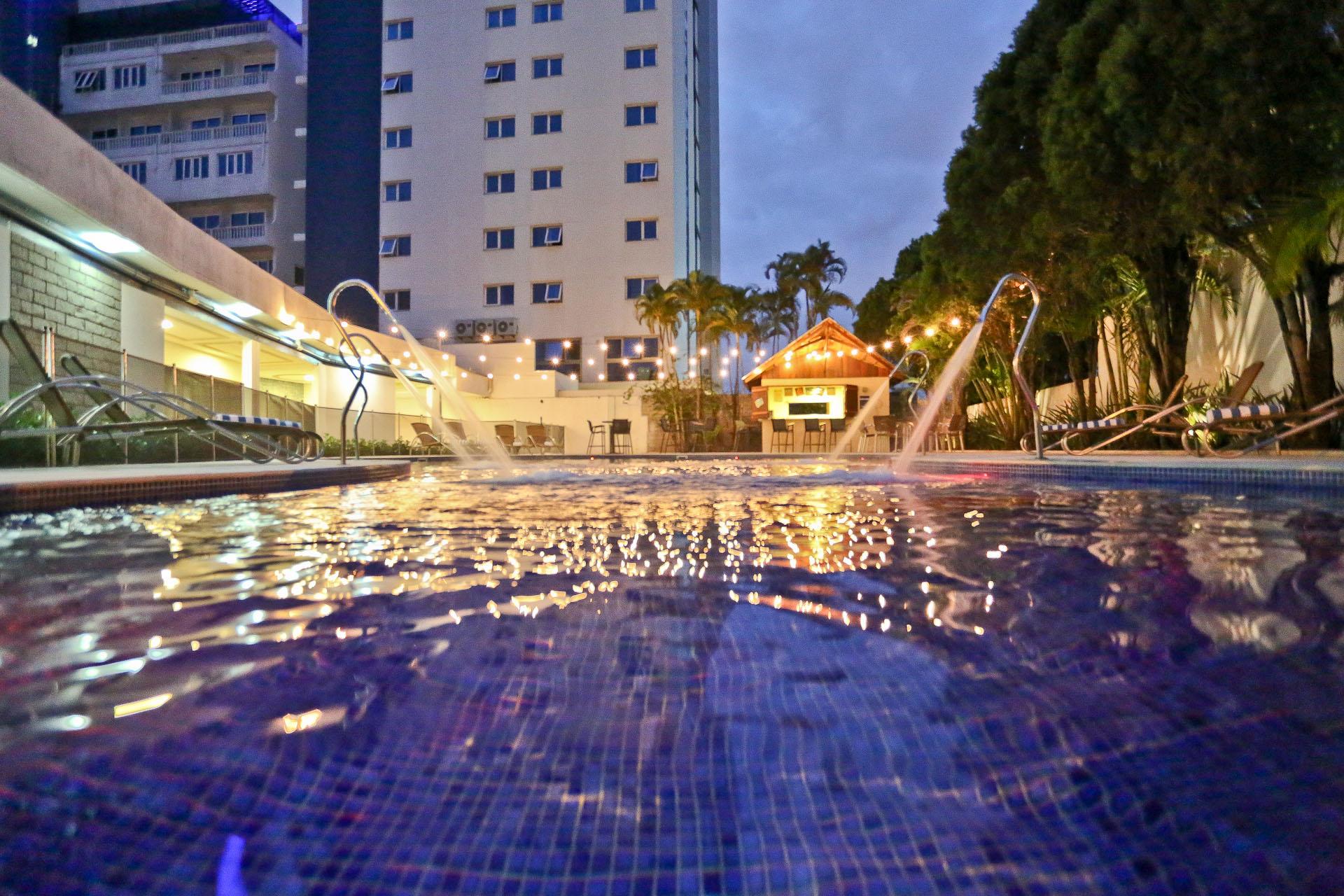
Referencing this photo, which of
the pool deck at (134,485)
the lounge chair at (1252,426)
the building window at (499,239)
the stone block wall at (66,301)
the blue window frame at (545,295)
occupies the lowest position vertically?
the pool deck at (134,485)

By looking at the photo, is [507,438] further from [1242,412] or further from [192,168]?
[192,168]

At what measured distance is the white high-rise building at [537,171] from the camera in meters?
29.1

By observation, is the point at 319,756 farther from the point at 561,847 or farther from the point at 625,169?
the point at 625,169

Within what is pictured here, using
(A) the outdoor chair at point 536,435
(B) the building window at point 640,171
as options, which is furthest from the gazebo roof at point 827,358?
(B) the building window at point 640,171

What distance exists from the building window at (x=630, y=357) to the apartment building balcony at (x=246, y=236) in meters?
13.9

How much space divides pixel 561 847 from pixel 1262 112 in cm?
917

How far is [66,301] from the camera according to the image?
9.23 metres

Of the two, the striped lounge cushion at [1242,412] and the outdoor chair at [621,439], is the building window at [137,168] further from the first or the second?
the striped lounge cushion at [1242,412]

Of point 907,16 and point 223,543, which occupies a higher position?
point 907,16

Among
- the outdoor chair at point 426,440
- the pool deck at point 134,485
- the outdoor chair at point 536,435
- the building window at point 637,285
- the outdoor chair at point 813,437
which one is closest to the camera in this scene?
the pool deck at point 134,485

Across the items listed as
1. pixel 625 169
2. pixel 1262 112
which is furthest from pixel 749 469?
pixel 625 169

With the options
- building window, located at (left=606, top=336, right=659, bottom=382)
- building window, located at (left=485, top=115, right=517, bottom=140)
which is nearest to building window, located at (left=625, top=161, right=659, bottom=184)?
building window, located at (left=485, top=115, right=517, bottom=140)

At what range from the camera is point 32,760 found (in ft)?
3.83

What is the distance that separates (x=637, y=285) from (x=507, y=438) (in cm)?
1205
